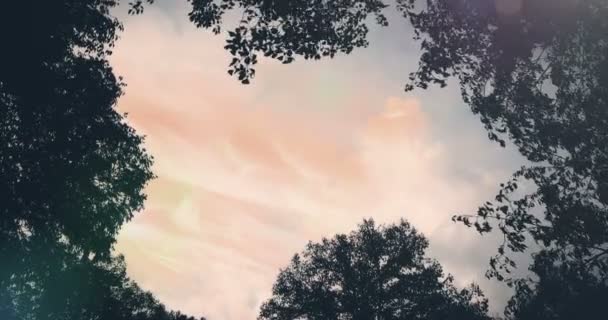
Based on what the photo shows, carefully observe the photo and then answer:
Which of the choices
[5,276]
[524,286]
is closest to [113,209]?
[5,276]

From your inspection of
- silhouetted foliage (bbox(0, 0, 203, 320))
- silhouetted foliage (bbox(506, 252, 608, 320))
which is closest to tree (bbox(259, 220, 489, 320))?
silhouetted foliage (bbox(506, 252, 608, 320))

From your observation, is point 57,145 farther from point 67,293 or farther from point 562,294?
point 562,294

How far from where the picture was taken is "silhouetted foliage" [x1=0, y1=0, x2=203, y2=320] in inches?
534

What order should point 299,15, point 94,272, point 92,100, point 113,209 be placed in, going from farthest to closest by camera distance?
point 94,272
point 113,209
point 92,100
point 299,15

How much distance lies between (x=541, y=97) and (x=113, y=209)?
20774 mm

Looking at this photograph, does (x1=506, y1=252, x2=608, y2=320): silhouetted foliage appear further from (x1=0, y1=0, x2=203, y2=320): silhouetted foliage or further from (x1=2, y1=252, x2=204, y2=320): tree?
(x1=2, y1=252, x2=204, y2=320): tree

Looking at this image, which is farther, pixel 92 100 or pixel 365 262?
pixel 365 262

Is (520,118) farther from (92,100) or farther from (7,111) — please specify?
(7,111)

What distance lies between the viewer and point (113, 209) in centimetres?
2166

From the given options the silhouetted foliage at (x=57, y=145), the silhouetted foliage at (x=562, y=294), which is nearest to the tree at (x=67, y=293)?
the silhouetted foliage at (x=57, y=145)

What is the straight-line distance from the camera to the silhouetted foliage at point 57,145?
13.6 meters

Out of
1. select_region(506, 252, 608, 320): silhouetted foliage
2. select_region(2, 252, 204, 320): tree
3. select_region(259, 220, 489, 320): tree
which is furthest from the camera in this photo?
select_region(259, 220, 489, 320): tree

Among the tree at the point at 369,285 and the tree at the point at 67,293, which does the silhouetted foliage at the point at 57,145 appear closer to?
the tree at the point at 67,293

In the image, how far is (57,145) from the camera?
51.0ft
